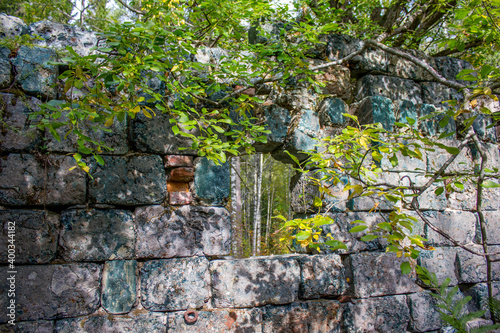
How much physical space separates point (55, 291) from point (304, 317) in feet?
5.47

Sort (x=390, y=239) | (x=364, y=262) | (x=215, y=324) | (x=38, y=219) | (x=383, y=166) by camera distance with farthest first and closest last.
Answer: (x=383, y=166) < (x=364, y=262) < (x=215, y=324) < (x=38, y=219) < (x=390, y=239)

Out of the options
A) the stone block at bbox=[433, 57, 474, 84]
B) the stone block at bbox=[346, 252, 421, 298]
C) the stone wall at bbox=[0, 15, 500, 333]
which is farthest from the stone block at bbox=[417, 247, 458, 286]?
the stone block at bbox=[433, 57, 474, 84]

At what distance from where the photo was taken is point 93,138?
216 centimetres

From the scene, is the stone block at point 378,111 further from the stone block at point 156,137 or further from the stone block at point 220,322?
the stone block at point 220,322

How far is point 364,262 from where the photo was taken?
8.34 ft

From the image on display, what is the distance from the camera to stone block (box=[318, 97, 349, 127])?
2775 mm

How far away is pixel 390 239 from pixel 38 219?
2097mm

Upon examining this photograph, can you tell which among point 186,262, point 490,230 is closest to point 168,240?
point 186,262

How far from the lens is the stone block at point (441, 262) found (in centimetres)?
271

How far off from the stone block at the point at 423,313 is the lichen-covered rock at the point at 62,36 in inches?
126

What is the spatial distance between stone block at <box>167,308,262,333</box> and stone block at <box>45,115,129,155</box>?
1191mm

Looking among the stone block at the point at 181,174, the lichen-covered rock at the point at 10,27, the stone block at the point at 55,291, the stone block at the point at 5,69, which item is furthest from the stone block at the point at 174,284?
the lichen-covered rock at the point at 10,27

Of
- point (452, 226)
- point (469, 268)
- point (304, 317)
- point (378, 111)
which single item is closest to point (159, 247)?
point (304, 317)

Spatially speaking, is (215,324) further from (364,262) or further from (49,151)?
(49,151)
